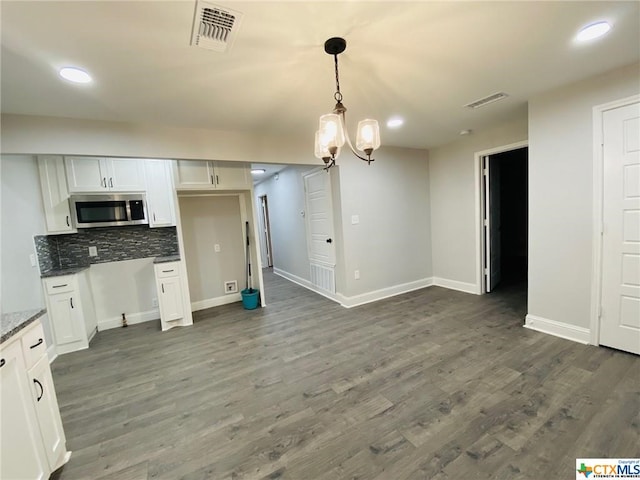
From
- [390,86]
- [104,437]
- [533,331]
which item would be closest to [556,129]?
[390,86]

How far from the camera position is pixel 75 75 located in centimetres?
190

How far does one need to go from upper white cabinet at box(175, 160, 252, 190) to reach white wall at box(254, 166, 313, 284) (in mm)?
1182

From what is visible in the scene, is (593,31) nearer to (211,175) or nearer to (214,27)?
(214,27)

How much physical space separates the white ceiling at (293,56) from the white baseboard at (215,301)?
282cm

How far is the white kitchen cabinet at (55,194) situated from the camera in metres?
3.23

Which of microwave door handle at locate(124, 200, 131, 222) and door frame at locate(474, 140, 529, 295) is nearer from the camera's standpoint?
microwave door handle at locate(124, 200, 131, 222)

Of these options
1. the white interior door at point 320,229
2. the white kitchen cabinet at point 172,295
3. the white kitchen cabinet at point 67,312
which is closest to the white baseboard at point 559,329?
the white interior door at point 320,229

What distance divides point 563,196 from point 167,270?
4702 millimetres

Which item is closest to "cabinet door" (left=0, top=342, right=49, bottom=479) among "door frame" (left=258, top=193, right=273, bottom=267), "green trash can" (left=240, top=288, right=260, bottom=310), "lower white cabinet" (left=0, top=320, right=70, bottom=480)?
"lower white cabinet" (left=0, top=320, right=70, bottom=480)

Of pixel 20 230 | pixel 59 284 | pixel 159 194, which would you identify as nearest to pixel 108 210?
pixel 159 194

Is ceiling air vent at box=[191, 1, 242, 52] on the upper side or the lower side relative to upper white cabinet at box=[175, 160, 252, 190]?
upper

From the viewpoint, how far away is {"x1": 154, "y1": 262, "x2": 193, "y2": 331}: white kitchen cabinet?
3.68 metres

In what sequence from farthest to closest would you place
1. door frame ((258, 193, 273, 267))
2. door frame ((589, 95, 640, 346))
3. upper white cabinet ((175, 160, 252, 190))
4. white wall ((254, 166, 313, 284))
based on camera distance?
door frame ((258, 193, 273, 267)) < white wall ((254, 166, 313, 284)) < upper white cabinet ((175, 160, 252, 190)) < door frame ((589, 95, 640, 346))

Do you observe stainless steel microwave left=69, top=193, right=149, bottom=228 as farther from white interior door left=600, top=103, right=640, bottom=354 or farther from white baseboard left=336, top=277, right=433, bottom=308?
white interior door left=600, top=103, right=640, bottom=354
